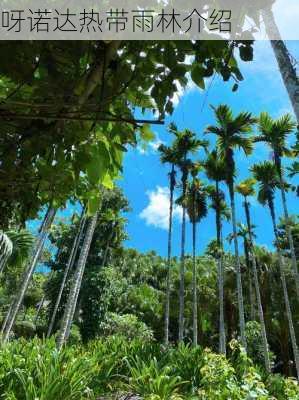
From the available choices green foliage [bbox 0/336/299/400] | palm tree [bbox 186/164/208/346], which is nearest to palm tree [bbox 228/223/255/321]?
palm tree [bbox 186/164/208/346]

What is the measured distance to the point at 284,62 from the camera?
179 inches

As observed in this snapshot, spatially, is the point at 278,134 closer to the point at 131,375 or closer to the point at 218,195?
the point at 218,195

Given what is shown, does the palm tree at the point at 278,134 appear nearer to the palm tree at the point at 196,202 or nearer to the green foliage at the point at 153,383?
the palm tree at the point at 196,202

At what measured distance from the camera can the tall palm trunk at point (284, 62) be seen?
4.31 m

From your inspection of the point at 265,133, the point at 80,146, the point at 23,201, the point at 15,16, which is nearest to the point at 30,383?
the point at 23,201

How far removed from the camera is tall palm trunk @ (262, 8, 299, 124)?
431 centimetres

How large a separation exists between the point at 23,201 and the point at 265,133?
1925 centimetres

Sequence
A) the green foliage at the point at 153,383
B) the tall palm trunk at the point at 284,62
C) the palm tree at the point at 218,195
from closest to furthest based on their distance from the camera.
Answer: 1. the tall palm trunk at the point at 284,62
2. the green foliage at the point at 153,383
3. the palm tree at the point at 218,195

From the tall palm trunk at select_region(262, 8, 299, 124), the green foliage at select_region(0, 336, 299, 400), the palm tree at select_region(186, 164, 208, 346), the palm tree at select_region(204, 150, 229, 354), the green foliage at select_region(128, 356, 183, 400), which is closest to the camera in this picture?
the tall palm trunk at select_region(262, 8, 299, 124)

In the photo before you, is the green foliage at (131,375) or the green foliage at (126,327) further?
the green foliage at (126,327)

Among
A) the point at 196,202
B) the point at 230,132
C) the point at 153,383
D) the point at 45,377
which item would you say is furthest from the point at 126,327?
the point at 45,377

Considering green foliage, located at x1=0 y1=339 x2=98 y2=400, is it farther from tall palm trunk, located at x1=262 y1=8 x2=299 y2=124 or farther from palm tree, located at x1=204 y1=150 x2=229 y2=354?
palm tree, located at x1=204 y1=150 x2=229 y2=354

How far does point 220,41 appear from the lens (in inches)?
44.3

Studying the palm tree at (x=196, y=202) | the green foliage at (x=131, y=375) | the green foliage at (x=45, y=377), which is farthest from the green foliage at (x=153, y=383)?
the palm tree at (x=196, y=202)
